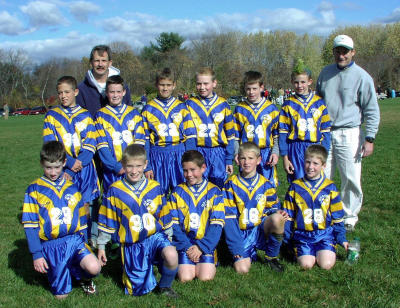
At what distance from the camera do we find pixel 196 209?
4430 mm

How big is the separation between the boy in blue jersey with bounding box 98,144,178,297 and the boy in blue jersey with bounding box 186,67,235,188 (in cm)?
139

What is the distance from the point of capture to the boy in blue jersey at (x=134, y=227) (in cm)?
401

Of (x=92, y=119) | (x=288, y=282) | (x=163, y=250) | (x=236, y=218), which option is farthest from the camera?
(x=92, y=119)

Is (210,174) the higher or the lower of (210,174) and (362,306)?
the higher

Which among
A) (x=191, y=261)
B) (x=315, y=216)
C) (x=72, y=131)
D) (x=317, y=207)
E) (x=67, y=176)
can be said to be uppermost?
(x=72, y=131)

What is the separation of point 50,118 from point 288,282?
3.19 m

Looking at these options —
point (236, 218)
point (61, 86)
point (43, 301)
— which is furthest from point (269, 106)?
point (43, 301)

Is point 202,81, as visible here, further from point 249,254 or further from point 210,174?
point 249,254

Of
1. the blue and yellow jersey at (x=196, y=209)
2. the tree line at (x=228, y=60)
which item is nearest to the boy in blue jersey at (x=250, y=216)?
the blue and yellow jersey at (x=196, y=209)

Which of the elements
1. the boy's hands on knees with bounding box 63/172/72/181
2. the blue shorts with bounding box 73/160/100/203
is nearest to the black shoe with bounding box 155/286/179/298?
the blue shorts with bounding box 73/160/100/203

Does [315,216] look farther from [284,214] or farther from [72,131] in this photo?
[72,131]

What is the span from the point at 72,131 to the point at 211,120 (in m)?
1.73

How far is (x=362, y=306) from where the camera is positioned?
356cm

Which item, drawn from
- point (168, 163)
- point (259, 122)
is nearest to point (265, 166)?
point (259, 122)
